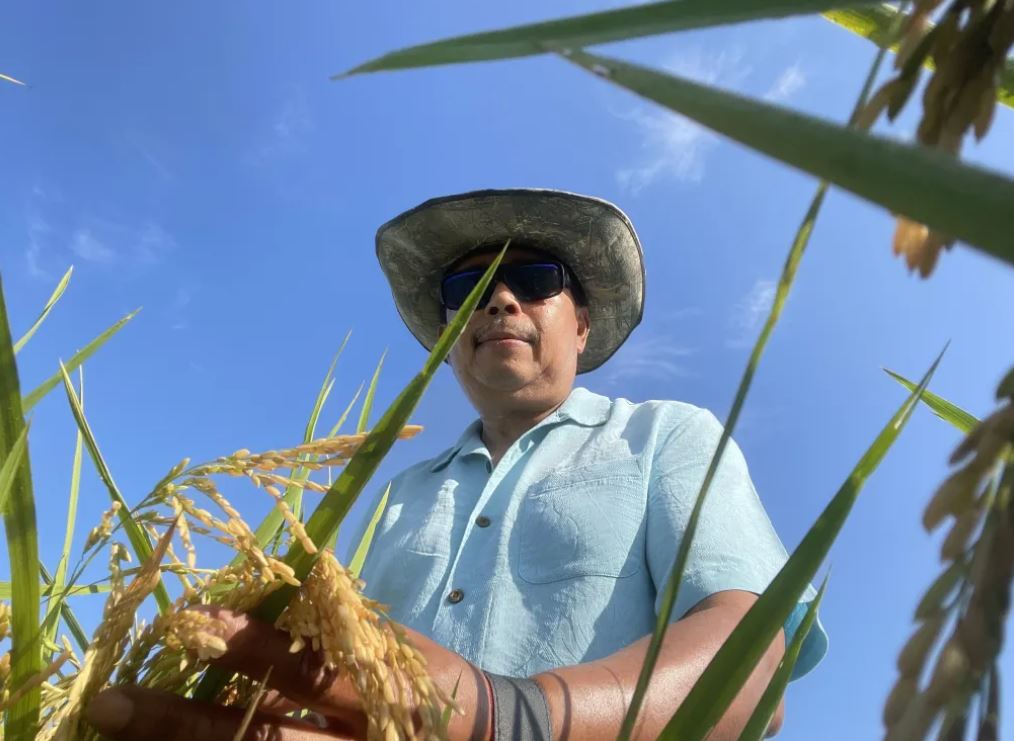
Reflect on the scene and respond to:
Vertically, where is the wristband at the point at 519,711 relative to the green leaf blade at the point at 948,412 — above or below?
below

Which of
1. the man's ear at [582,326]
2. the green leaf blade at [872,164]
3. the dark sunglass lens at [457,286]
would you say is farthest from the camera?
the man's ear at [582,326]

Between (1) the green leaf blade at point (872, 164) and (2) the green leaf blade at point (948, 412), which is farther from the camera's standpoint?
(2) the green leaf blade at point (948, 412)

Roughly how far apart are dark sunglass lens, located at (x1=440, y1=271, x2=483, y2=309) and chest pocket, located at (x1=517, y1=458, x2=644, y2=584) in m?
0.90

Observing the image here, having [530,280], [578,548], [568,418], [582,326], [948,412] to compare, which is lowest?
[948,412]

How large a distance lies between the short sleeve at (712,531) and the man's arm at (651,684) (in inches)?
3.4

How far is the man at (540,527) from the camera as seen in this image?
61 centimetres

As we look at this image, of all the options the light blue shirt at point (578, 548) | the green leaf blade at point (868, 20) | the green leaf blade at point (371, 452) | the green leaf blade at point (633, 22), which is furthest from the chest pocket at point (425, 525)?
the green leaf blade at point (633, 22)

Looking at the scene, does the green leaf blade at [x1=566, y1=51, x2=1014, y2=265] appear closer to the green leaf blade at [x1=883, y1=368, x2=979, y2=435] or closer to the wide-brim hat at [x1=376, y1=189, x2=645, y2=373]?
the green leaf blade at [x1=883, y1=368, x2=979, y2=435]

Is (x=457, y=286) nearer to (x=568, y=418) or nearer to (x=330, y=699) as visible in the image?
(x=568, y=418)

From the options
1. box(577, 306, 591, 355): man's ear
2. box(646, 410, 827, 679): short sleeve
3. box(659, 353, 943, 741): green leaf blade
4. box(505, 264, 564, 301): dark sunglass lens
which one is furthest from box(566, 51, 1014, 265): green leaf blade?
box(577, 306, 591, 355): man's ear

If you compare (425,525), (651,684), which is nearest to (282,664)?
→ (651,684)

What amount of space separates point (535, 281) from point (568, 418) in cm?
47

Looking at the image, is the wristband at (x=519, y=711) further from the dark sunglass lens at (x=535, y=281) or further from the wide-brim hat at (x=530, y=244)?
the wide-brim hat at (x=530, y=244)

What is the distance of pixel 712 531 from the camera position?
3.88 feet
